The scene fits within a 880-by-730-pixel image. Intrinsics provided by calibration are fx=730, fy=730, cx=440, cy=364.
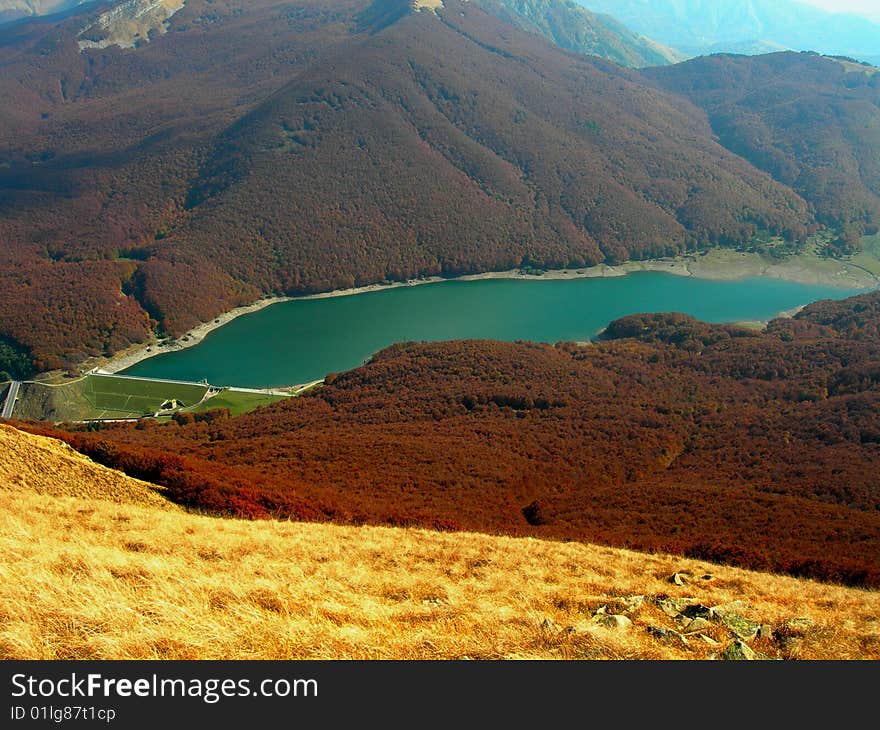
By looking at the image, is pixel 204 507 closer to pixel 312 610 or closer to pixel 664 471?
pixel 312 610

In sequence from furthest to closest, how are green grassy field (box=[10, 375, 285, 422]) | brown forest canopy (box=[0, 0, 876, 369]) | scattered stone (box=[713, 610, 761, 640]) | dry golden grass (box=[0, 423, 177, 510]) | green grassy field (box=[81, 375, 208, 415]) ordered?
brown forest canopy (box=[0, 0, 876, 369]) < green grassy field (box=[81, 375, 208, 415]) < green grassy field (box=[10, 375, 285, 422]) < dry golden grass (box=[0, 423, 177, 510]) < scattered stone (box=[713, 610, 761, 640])

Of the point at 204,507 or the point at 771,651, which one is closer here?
the point at 771,651

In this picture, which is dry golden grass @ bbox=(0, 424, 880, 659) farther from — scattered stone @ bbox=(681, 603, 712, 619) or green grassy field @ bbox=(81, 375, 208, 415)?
green grassy field @ bbox=(81, 375, 208, 415)

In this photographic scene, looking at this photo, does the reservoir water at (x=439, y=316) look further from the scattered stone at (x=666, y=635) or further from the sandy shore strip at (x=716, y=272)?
the scattered stone at (x=666, y=635)

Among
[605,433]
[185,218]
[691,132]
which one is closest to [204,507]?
[605,433]

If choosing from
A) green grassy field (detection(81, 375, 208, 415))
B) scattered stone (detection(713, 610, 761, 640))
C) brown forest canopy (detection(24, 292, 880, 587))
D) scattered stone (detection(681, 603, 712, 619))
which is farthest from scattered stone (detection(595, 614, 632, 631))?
green grassy field (detection(81, 375, 208, 415))

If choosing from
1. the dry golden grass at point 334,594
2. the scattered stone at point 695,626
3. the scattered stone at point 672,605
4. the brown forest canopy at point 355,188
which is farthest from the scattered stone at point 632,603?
the brown forest canopy at point 355,188

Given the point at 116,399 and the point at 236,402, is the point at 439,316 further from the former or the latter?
the point at 116,399
